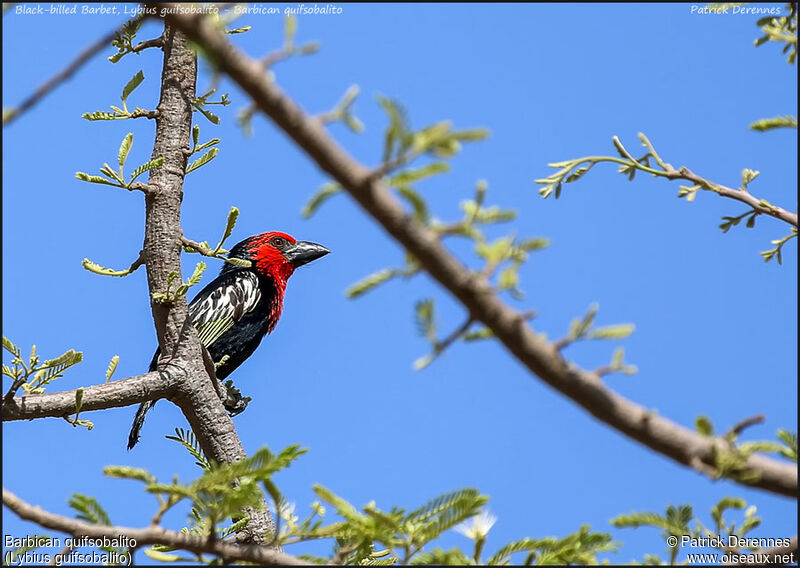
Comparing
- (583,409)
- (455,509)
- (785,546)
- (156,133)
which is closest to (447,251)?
(583,409)

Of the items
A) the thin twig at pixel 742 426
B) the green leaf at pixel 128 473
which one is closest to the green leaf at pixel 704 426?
the thin twig at pixel 742 426

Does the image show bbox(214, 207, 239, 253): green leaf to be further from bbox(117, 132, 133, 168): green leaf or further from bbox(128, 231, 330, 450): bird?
bbox(128, 231, 330, 450): bird

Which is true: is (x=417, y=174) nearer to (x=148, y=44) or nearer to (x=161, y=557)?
(x=161, y=557)

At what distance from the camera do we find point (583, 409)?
6.02 ft

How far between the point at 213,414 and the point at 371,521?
2316 millimetres

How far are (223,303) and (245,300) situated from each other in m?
0.23

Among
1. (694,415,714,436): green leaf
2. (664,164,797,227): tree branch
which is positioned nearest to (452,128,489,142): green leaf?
(694,415,714,436): green leaf

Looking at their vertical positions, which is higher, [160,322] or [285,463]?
[160,322]

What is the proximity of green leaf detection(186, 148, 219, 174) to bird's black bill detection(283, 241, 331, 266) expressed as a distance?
10.0 ft

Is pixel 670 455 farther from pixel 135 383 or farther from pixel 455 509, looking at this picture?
pixel 135 383

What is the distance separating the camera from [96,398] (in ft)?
13.6

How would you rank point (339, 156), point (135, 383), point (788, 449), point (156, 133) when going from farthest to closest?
point (156, 133) < point (135, 383) < point (788, 449) < point (339, 156)

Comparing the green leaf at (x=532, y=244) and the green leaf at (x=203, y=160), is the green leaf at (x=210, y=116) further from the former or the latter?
the green leaf at (x=532, y=244)

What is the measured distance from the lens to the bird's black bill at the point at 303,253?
7.87 meters
